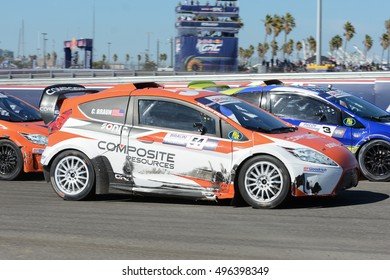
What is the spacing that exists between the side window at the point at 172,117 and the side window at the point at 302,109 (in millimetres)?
3299

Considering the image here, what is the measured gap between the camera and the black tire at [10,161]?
11.7m

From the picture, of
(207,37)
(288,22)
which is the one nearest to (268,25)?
(288,22)

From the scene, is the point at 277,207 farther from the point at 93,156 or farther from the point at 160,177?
the point at 93,156

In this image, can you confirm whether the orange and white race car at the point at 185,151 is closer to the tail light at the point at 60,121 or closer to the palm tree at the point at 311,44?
the tail light at the point at 60,121

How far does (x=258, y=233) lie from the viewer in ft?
23.6

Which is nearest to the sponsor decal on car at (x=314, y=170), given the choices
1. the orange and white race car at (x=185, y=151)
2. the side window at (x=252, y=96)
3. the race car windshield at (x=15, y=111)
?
the orange and white race car at (x=185, y=151)

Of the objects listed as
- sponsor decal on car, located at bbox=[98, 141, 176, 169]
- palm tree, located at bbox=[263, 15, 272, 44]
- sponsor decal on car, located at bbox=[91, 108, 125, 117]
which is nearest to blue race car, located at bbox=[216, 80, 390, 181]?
sponsor decal on car, located at bbox=[91, 108, 125, 117]

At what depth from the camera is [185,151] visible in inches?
345

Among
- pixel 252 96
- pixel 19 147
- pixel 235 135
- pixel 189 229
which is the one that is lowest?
pixel 189 229

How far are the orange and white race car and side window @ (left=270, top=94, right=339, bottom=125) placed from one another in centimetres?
243

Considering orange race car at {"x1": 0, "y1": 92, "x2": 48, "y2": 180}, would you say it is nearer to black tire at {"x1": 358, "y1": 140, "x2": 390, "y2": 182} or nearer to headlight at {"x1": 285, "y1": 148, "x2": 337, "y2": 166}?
headlight at {"x1": 285, "y1": 148, "x2": 337, "y2": 166}

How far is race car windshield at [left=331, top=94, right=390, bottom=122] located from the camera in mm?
11773

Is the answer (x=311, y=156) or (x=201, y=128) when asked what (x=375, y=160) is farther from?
(x=201, y=128)

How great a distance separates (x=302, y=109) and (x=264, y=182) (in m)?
3.64
